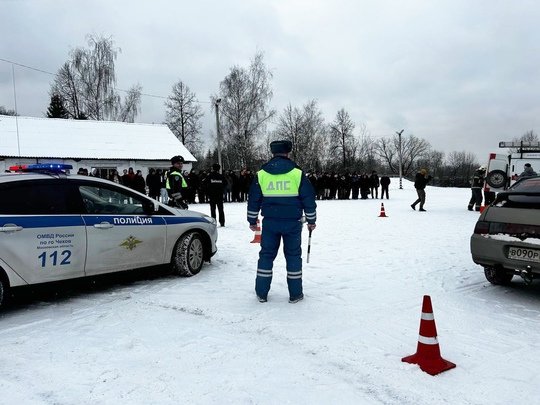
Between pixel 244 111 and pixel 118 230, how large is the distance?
38527 millimetres

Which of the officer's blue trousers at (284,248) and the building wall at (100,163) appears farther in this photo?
the building wall at (100,163)

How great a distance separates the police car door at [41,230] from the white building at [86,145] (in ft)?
77.3

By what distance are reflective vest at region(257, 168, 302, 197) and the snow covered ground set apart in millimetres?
1286

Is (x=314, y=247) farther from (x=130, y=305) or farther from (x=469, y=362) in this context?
(x=469, y=362)

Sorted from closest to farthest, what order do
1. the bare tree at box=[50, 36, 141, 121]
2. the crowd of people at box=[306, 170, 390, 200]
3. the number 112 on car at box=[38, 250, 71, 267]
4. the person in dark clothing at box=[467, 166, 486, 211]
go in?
the number 112 on car at box=[38, 250, 71, 267], the person in dark clothing at box=[467, 166, 486, 211], the crowd of people at box=[306, 170, 390, 200], the bare tree at box=[50, 36, 141, 121]

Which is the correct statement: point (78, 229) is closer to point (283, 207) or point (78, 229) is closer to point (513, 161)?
point (283, 207)

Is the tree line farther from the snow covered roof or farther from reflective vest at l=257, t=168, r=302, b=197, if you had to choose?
reflective vest at l=257, t=168, r=302, b=197

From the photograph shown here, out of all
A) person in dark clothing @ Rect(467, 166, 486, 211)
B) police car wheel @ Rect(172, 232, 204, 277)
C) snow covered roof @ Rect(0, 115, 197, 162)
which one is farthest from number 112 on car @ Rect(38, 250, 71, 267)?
snow covered roof @ Rect(0, 115, 197, 162)

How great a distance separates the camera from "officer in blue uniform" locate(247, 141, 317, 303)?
526 cm

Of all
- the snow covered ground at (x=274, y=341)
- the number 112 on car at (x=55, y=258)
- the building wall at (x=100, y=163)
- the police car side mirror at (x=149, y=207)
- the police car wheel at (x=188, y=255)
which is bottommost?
the snow covered ground at (x=274, y=341)

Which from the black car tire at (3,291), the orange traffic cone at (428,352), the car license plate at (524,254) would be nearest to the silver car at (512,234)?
the car license plate at (524,254)

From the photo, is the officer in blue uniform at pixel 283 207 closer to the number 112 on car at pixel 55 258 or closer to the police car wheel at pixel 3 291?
the number 112 on car at pixel 55 258

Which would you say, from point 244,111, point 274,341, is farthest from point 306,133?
point 274,341

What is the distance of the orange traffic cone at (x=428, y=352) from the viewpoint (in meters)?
3.59
